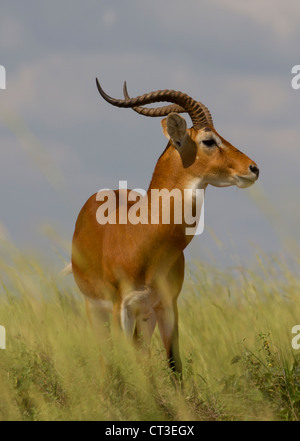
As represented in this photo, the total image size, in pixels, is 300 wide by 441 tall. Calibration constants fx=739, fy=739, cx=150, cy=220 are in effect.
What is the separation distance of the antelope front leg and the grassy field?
0.13 metres

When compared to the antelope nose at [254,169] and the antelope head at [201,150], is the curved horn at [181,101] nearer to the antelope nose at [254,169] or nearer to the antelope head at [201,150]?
the antelope head at [201,150]

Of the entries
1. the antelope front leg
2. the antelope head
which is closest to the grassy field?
the antelope front leg

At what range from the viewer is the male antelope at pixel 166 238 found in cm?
687

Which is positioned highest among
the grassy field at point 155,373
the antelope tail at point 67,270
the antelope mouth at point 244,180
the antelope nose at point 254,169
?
the antelope nose at point 254,169

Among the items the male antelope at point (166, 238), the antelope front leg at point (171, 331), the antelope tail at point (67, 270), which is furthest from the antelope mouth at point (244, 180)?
the antelope tail at point (67, 270)

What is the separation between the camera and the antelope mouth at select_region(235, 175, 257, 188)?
22.4 ft

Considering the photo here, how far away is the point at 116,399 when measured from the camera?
6254mm

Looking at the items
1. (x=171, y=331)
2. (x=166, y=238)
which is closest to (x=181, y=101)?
(x=166, y=238)

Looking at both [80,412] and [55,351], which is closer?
[80,412]

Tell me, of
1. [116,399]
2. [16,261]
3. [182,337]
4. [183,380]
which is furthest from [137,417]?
[16,261]

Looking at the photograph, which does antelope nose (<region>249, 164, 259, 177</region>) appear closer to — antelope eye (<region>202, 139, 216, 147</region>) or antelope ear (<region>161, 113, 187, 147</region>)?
antelope eye (<region>202, 139, 216, 147</region>)

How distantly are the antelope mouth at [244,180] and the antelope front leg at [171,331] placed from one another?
1290 millimetres
